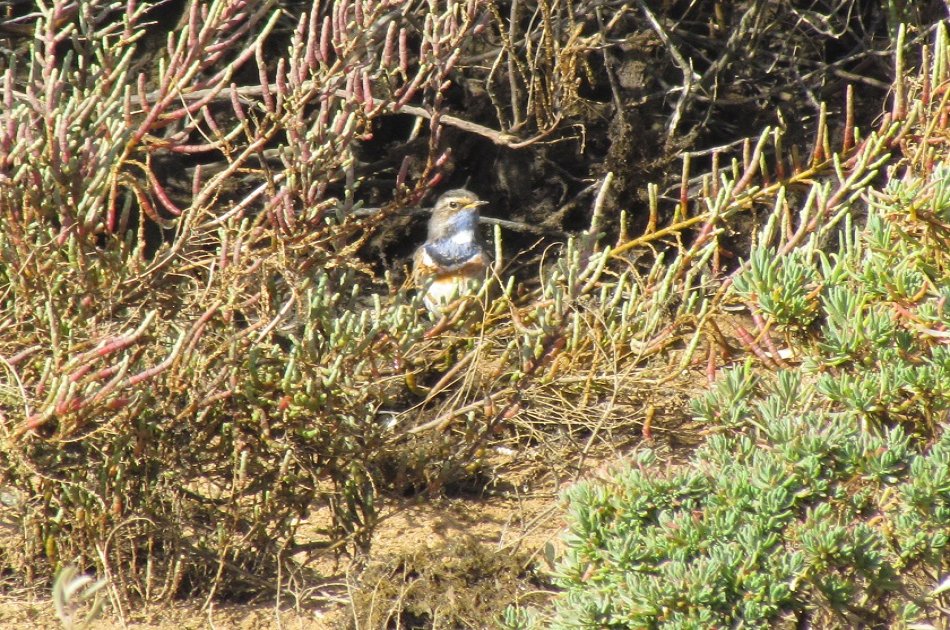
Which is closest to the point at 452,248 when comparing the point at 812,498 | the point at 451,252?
the point at 451,252

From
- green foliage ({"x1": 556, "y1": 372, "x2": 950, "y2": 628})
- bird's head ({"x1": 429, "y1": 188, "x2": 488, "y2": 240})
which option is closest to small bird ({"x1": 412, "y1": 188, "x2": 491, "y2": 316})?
bird's head ({"x1": 429, "y1": 188, "x2": 488, "y2": 240})

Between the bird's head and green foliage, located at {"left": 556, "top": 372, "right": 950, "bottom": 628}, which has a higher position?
green foliage, located at {"left": 556, "top": 372, "right": 950, "bottom": 628}

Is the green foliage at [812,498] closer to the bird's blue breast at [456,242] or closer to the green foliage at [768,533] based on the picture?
the green foliage at [768,533]

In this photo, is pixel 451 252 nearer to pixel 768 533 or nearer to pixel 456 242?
pixel 456 242

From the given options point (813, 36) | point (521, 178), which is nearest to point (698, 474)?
point (521, 178)

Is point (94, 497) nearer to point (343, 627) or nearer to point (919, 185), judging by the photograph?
point (343, 627)

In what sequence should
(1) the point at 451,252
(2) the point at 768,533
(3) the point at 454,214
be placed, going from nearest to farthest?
(2) the point at 768,533
(1) the point at 451,252
(3) the point at 454,214

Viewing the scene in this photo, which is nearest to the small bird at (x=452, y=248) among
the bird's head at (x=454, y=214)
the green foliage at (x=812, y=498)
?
the bird's head at (x=454, y=214)

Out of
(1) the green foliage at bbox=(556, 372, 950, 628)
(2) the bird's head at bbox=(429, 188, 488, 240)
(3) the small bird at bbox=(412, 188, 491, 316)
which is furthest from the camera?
(2) the bird's head at bbox=(429, 188, 488, 240)

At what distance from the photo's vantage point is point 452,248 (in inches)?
253

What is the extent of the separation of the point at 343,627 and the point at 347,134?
1.75 meters

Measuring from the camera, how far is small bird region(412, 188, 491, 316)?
6.29 m

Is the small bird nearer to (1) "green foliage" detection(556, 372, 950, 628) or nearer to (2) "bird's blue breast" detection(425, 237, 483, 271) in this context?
(2) "bird's blue breast" detection(425, 237, 483, 271)

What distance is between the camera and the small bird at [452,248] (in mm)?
6285
